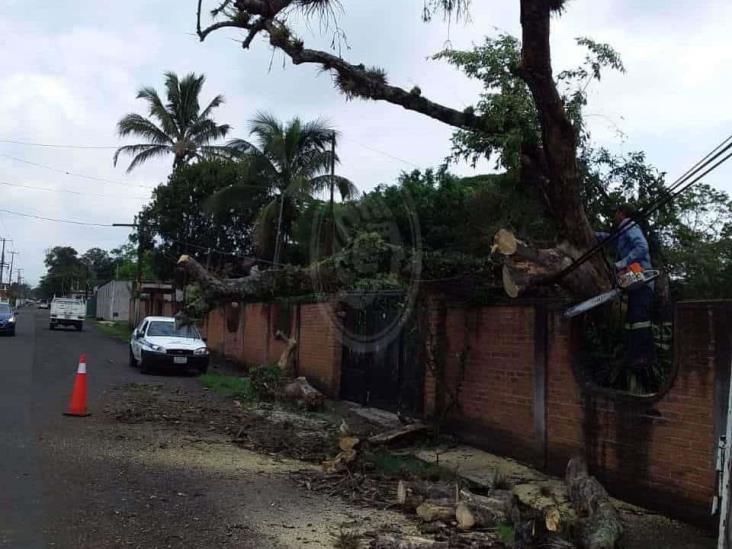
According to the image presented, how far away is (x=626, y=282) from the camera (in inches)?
279

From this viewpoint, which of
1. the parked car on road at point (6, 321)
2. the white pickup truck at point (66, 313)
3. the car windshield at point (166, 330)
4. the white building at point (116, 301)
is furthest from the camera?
the white building at point (116, 301)

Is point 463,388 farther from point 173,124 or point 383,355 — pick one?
point 173,124

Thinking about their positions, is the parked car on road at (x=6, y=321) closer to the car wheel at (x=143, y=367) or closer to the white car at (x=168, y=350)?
the white car at (x=168, y=350)

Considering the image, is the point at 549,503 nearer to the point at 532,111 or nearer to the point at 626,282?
the point at 626,282

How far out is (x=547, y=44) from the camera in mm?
7566

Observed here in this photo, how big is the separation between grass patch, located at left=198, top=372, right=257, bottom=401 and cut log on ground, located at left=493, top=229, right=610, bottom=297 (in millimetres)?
8057

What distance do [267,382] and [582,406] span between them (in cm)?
813

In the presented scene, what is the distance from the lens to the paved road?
5.31 metres

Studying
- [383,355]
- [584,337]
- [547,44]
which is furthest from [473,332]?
[547,44]

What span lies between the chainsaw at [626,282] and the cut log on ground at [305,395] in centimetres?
679

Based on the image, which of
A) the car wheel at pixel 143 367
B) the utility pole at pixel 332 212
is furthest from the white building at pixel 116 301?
the car wheel at pixel 143 367

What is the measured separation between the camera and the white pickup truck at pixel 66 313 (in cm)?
4241

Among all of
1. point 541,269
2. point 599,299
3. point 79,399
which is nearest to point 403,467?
point 541,269

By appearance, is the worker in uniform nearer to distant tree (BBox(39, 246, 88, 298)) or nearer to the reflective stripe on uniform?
the reflective stripe on uniform
